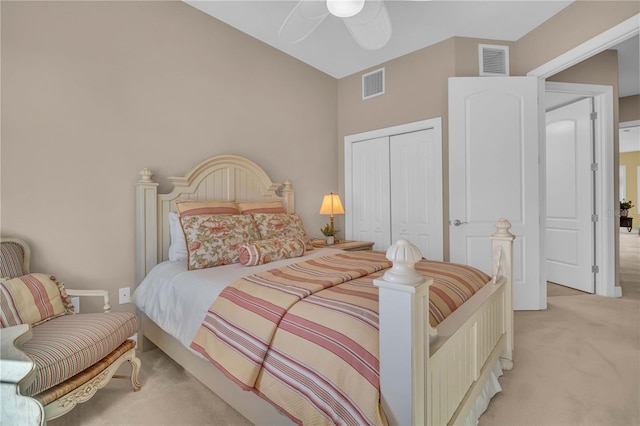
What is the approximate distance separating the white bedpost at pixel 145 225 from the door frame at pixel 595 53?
3466mm

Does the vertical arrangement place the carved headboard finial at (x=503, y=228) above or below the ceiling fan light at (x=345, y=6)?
below

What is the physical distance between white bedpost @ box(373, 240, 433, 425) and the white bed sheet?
3.55 ft

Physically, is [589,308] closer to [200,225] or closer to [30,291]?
[200,225]

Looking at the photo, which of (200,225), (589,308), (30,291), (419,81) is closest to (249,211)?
(200,225)

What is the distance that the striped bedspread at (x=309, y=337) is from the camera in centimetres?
113

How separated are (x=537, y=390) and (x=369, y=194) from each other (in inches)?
99.2

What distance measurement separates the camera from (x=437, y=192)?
11.2 ft

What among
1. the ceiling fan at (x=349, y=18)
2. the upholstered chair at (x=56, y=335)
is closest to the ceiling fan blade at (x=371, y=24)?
the ceiling fan at (x=349, y=18)

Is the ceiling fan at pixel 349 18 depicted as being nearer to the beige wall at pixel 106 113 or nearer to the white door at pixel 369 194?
the beige wall at pixel 106 113

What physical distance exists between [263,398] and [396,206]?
8.98 feet

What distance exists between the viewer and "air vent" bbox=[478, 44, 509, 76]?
3307 mm

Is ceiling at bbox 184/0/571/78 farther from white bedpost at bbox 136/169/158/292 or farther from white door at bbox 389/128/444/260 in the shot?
white bedpost at bbox 136/169/158/292

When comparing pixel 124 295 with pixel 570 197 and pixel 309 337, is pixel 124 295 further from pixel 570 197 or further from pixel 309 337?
pixel 570 197

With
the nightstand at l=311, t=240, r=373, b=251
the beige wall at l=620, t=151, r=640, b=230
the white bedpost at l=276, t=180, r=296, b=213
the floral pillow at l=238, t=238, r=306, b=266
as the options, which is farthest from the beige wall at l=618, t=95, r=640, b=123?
the beige wall at l=620, t=151, r=640, b=230
